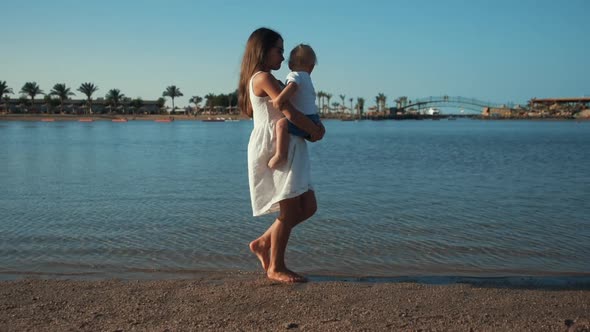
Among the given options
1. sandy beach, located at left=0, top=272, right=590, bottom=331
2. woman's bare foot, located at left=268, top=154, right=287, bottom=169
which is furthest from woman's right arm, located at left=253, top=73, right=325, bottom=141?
sandy beach, located at left=0, top=272, right=590, bottom=331

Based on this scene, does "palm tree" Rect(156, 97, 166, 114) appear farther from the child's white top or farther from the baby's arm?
the baby's arm

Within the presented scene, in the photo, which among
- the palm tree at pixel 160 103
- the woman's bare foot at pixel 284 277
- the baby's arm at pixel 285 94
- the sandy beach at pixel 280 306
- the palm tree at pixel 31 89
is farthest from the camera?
the palm tree at pixel 160 103

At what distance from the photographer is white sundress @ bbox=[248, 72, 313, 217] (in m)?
3.98

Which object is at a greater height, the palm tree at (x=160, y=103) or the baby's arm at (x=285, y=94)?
the palm tree at (x=160, y=103)

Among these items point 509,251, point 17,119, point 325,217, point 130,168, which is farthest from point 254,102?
point 17,119

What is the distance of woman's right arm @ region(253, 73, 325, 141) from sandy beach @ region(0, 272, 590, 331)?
1.10 metres

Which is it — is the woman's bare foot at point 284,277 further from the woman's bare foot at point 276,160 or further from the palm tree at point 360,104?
the palm tree at point 360,104

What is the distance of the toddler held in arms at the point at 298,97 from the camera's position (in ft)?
12.8

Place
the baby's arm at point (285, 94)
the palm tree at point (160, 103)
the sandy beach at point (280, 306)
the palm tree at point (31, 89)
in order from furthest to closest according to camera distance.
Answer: the palm tree at point (160, 103), the palm tree at point (31, 89), the baby's arm at point (285, 94), the sandy beach at point (280, 306)

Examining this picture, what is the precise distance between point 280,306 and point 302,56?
1.67m

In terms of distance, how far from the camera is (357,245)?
5785mm

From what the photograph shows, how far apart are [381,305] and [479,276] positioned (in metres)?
1.51

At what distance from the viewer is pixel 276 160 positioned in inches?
155

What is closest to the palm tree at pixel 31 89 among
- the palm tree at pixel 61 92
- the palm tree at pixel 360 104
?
the palm tree at pixel 61 92
